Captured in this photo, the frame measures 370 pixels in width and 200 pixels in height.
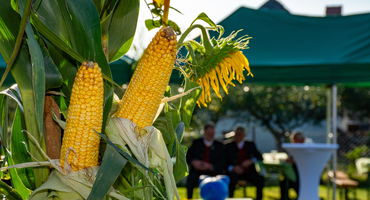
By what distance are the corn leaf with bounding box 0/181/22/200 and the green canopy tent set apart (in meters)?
2.21

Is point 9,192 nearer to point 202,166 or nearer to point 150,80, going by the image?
point 150,80

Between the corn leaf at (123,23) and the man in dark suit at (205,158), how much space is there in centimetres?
384

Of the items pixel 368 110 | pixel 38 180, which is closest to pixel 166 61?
pixel 38 180

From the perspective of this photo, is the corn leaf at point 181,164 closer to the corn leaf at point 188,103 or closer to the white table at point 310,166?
the corn leaf at point 188,103

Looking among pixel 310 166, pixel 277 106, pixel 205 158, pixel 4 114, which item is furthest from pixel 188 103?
pixel 277 106

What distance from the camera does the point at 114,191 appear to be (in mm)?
675

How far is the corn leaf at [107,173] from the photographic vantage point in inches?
22.4

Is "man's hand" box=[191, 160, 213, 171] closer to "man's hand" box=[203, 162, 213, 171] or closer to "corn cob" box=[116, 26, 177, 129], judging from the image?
"man's hand" box=[203, 162, 213, 171]

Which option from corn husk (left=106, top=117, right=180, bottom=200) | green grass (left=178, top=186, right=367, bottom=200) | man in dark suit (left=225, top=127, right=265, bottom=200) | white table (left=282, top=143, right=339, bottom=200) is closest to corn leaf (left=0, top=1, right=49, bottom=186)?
corn husk (left=106, top=117, right=180, bottom=200)

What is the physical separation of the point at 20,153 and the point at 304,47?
2512 mm

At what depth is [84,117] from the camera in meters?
0.61

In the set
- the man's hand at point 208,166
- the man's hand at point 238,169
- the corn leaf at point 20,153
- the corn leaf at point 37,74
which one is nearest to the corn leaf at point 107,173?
the corn leaf at point 37,74

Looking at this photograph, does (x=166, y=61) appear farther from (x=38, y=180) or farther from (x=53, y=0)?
(x=38, y=180)

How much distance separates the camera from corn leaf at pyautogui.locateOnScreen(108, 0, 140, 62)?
0.77 metres
